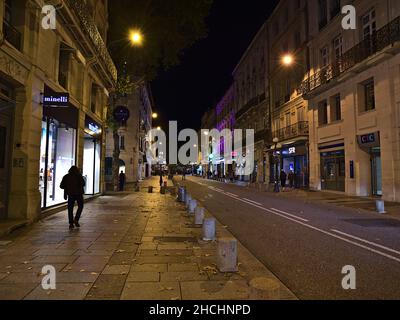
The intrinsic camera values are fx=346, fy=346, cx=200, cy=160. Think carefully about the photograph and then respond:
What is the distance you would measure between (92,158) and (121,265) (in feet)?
48.8

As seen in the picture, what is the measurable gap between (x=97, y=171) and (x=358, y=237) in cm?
1603

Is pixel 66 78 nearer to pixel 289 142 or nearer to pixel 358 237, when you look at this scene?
pixel 358 237

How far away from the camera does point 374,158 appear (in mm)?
20953

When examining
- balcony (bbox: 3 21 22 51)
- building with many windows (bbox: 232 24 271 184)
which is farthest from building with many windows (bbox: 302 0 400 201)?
balcony (bbox: 3 21 22 51)

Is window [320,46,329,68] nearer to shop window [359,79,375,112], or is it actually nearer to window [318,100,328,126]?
window [318,100,328,126]

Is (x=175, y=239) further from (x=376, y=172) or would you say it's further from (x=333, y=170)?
(x=333, y=170)

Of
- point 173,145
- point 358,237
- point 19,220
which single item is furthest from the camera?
point 173,145

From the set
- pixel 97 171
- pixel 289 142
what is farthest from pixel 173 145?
pixel 97 171

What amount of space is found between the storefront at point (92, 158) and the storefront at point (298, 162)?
17.4 m

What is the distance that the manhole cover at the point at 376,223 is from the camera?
34.9 feet

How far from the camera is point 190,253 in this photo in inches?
276

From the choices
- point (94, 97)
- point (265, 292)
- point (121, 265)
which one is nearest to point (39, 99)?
point (121, 265)

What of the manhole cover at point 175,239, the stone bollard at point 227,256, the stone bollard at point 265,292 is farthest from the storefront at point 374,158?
the stone bollard at point 265,292
